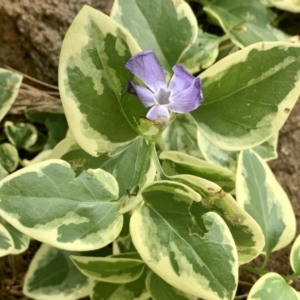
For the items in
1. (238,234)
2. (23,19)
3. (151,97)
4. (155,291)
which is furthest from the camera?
(23,19)

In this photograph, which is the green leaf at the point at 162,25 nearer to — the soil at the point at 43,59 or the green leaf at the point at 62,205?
the soil at the point at 43,59

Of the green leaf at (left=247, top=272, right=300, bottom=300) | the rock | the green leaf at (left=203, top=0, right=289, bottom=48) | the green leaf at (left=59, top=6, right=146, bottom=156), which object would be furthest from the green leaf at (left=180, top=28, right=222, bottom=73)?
the green leaf at (left=247, top=272, right=300, bottom=300)

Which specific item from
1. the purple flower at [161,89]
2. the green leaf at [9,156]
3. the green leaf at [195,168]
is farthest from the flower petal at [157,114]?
the green leaf at [9,156]

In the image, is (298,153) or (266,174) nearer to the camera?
(266,174)

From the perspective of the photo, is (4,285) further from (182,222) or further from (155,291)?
(182,222)

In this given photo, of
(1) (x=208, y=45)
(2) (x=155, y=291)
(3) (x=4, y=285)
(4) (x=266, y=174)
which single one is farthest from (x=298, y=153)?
(3) (x=4, y=285)
